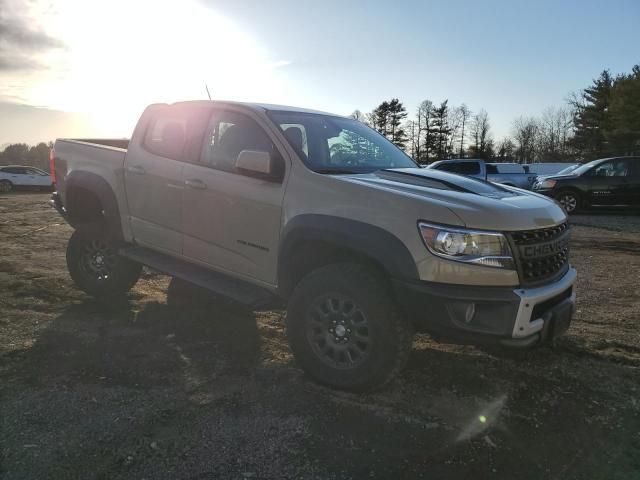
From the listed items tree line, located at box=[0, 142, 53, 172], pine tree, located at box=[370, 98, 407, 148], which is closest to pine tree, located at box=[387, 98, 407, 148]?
pine tree, located at box=[370, 98, 407, 148]

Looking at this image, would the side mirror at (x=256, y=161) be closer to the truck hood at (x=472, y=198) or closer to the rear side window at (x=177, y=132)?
the truck hood at (x=472, y=198)

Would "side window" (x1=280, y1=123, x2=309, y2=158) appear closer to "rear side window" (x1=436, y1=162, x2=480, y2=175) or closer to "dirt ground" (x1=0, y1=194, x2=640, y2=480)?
"dirt ground" (x1=0, y1=194, x2=640, y2=480)

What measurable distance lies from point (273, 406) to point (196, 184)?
6.22 ft

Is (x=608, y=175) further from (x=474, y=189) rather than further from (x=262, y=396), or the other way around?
(x=262, y=396)

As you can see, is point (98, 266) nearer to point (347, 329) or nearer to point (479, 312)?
point (347, 329)

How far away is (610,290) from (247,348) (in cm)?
453

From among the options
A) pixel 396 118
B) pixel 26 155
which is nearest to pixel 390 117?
pixel 396 118

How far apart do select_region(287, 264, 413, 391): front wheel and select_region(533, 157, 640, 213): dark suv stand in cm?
1289

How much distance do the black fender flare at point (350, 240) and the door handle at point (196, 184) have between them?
3.16 feet

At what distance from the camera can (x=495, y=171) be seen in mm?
20156

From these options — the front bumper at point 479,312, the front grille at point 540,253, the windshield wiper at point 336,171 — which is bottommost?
the front bumper at point 479,312

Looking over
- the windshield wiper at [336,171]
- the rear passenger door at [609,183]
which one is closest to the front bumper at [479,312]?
the windshield wiper at [336,171]

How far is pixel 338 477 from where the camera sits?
8.11 ft

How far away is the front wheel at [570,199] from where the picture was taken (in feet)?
47.3
